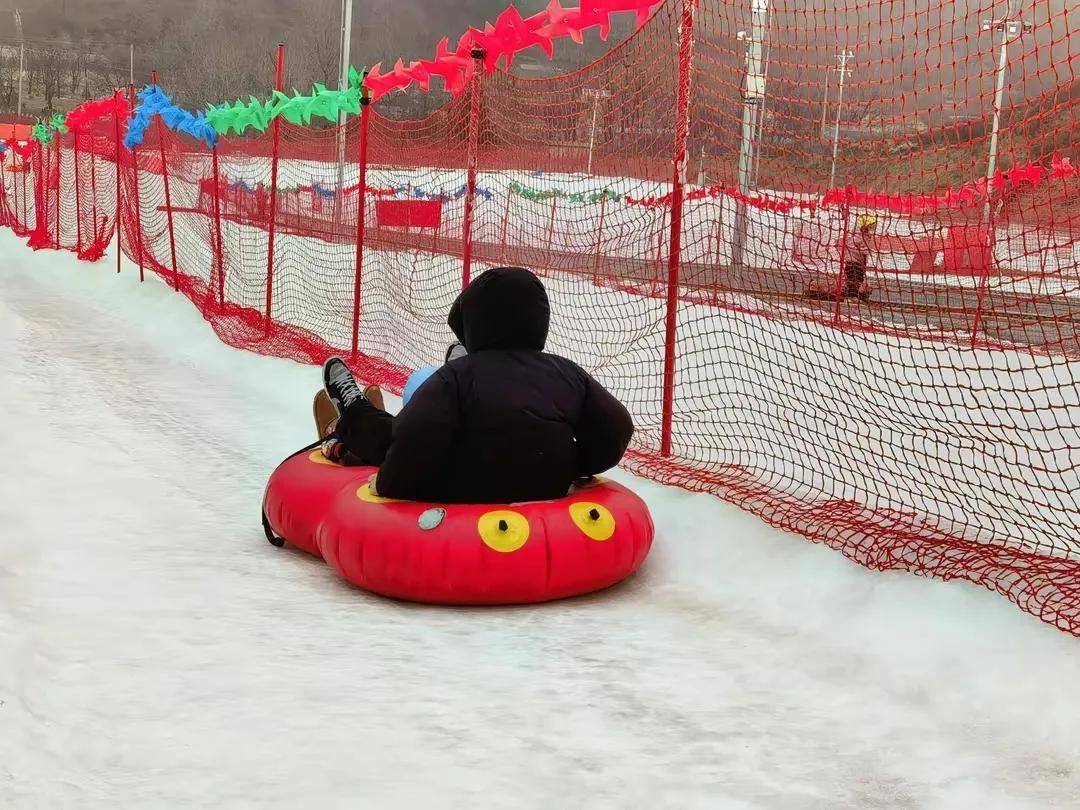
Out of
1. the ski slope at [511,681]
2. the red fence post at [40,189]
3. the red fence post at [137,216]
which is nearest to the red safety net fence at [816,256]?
the ski slope at [511,681]

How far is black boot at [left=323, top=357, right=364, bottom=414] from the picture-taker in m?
5.04

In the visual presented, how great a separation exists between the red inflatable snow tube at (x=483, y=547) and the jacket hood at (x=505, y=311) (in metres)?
0.61

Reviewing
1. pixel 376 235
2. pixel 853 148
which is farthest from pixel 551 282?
pixel 853 148

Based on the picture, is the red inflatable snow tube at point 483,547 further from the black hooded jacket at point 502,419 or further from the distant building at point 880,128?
the distant building at point 880,128

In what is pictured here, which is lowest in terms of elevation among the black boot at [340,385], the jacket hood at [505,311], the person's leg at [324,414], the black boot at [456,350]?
the person's leg at [324,414]

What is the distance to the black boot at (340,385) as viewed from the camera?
5039 mm

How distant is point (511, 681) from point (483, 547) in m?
0.70

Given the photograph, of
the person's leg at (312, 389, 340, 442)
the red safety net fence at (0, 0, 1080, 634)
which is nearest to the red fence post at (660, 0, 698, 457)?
the red safety net fence at (0, 0, 1080, 634)

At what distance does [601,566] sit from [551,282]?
8.21m

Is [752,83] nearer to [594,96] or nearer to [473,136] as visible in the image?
[594,96]

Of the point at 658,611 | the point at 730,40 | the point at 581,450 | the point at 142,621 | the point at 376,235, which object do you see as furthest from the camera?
the point at 376,235

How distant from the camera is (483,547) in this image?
406cm

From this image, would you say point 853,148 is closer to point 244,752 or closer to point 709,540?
point 709,540

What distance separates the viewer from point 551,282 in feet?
40.1
